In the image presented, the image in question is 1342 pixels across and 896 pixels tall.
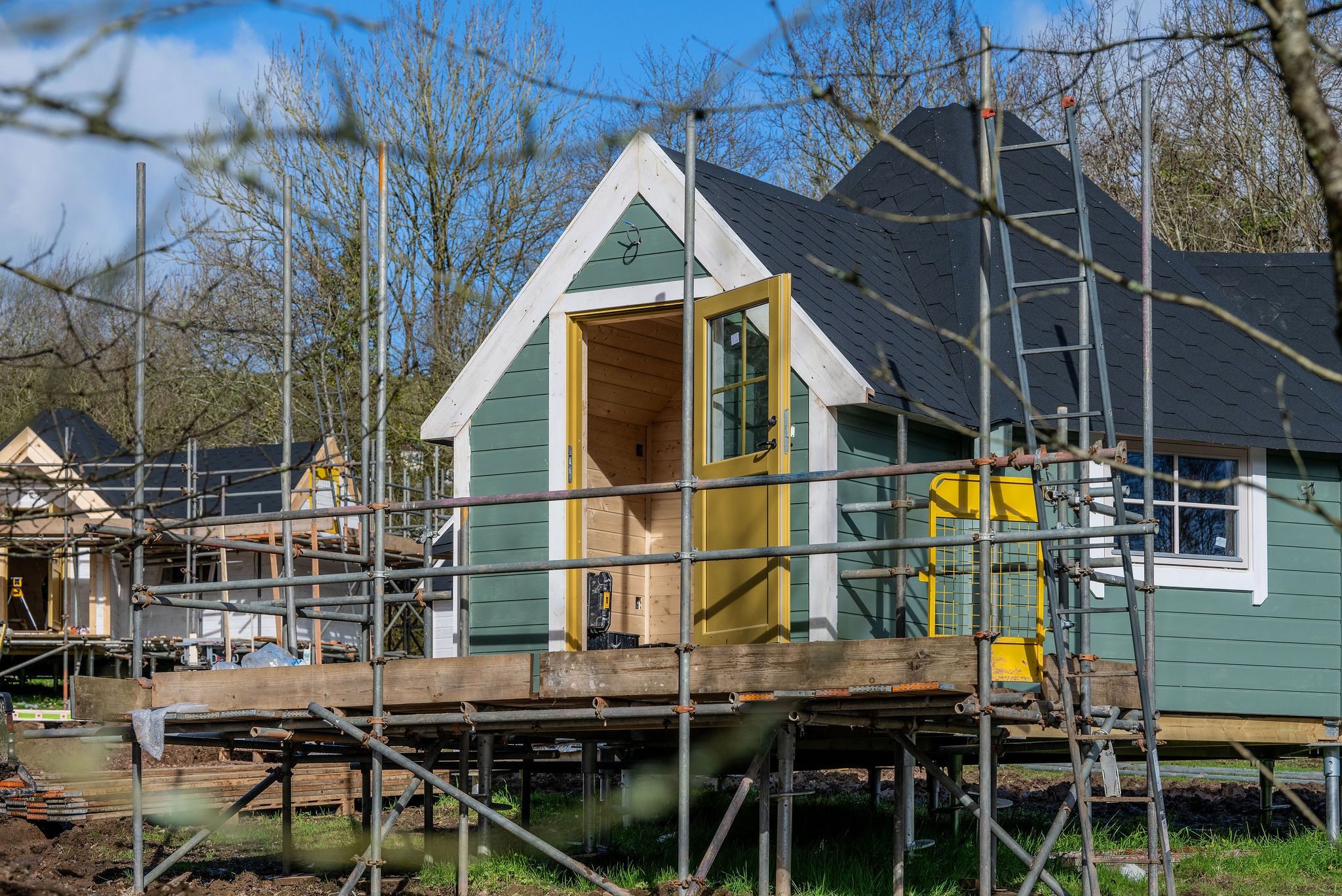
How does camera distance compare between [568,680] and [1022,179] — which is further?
[1022,179]

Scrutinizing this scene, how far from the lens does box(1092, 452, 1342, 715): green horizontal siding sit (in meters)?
10.6

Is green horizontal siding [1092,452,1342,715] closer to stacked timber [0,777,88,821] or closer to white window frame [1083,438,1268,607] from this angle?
white window frame [1083,438,1268,607]

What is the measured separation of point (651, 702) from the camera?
768 centimetres

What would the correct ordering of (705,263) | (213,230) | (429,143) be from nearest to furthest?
1. (705,263)
2. (213,230)
3. (429,143)

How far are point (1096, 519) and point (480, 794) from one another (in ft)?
16.7

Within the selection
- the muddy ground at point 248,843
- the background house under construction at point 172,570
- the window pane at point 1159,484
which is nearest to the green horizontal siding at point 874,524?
the muddy ground at point 248,843

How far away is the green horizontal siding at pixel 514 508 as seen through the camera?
31.7ft

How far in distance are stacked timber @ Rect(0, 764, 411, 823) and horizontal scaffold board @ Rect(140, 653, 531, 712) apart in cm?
493

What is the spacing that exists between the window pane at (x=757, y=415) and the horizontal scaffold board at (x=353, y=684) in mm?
2037

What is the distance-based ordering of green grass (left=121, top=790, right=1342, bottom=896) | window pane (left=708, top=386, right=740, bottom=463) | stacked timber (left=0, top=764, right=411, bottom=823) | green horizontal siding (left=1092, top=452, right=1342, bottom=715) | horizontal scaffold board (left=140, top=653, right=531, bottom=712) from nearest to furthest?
1. horizontal scaffold board (left=140, top=653, right=531, bottom=712)
2. green grass (left=121, top=790, right=1342, bottom=896)
3. window pane (left=708, top=386, right=740, bottom=463)
4. green horizontal siding (left=1092, top=452, right=1342, bottom=715)
5. stacked timber (left=0, top=764, right=411, bottom=823)

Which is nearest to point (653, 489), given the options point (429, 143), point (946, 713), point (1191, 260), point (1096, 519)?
point (946, 713)

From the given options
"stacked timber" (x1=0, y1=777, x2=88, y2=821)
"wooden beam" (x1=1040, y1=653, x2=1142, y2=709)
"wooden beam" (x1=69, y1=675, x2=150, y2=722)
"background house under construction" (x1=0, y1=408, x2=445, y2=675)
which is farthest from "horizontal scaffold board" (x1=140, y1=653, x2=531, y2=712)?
"background house under construction" (x1=0, y1=408, x2=445, y2=675)

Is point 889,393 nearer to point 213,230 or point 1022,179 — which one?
point 1022,179

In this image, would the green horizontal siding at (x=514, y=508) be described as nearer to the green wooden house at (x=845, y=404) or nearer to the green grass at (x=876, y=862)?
the green wooden house at (x=845, y=404)
